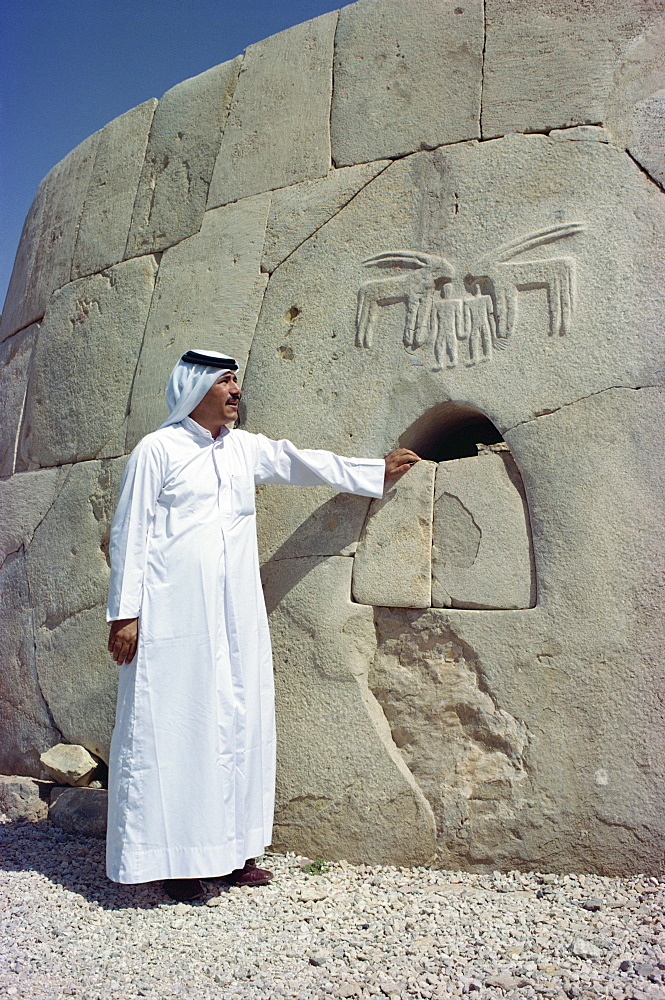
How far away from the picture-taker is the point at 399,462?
10.3 feet

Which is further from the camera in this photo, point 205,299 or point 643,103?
point 205,299

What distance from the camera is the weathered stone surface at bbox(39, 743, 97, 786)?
3.62 m

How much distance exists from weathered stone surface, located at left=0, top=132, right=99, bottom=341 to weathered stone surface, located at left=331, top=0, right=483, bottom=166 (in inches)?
61.3

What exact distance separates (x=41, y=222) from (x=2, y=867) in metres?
3.14

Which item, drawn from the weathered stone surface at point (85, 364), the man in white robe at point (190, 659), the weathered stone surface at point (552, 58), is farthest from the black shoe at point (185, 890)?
the weathered stone surface at point (552, 58)

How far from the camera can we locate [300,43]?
12.1 feet

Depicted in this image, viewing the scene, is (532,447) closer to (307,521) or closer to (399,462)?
(399,462)

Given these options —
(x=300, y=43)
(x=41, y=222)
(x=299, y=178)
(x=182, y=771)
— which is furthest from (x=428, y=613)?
(x=41, y=222)

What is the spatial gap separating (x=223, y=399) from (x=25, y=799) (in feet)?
6.50

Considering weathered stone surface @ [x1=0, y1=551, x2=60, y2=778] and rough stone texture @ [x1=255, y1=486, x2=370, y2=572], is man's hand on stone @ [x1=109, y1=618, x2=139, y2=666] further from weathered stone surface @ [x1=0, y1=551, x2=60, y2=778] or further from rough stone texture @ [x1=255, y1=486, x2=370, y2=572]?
weathered stone surface @ [x1=0, y1=551, x2=60, y2=778]

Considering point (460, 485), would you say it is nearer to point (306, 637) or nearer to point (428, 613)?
point (428, 613)

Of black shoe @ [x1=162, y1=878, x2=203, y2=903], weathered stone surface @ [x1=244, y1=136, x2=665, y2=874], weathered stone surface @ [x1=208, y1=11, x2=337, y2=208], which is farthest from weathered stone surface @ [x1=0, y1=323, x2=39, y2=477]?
black shoe @ [x1=162, y1=878, x2=203, y2=903]

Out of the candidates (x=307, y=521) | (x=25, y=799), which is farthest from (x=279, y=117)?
(x=25, y=799)

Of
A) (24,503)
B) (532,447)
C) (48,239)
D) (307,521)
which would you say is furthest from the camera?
(48,239)
